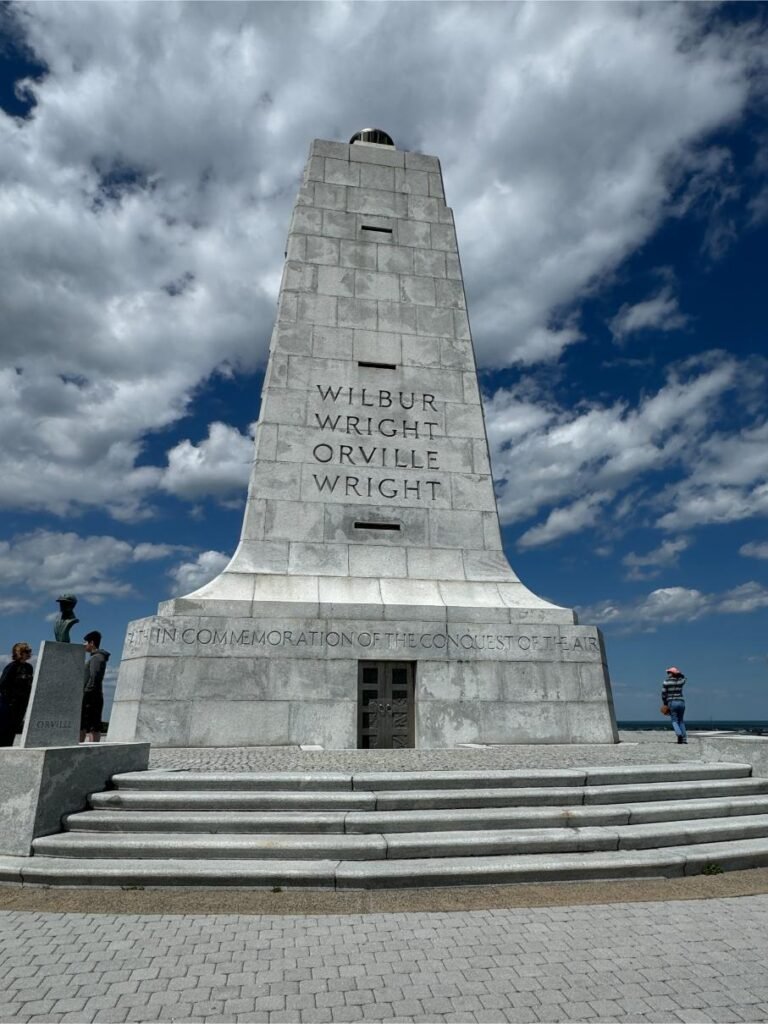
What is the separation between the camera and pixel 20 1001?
13.6ft

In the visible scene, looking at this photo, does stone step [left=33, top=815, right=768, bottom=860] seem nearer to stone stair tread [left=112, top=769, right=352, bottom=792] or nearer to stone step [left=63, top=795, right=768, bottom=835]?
stone step [left=63, top=795, right=768, bottom=835]

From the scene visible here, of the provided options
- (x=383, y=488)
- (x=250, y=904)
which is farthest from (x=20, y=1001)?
(x=383, y=488)

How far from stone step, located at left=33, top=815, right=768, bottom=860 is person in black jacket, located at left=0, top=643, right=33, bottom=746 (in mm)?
3136

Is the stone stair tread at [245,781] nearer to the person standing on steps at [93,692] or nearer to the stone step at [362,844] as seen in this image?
the stone step at [362,844]

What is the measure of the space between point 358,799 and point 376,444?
30.6ft

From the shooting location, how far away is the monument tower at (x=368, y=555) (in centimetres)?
1243

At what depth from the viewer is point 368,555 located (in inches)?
575

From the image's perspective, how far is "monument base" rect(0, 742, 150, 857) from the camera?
6.76 metres

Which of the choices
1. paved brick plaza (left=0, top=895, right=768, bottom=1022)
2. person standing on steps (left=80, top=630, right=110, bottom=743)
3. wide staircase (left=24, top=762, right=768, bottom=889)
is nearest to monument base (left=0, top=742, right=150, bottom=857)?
wide staircase (left=24, top=762, right=768, bottom=889)

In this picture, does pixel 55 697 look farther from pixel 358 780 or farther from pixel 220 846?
pixel 358 780

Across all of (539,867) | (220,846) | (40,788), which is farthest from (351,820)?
Answer: (40,788)

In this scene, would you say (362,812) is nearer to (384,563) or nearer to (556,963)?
(556,963)

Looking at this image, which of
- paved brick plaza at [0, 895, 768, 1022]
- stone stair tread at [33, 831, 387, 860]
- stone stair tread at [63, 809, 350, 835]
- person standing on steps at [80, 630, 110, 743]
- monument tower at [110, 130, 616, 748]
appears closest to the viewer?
paved brick plaza at [0, 895, 768, 1022]

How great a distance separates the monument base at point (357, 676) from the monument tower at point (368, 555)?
33mm
